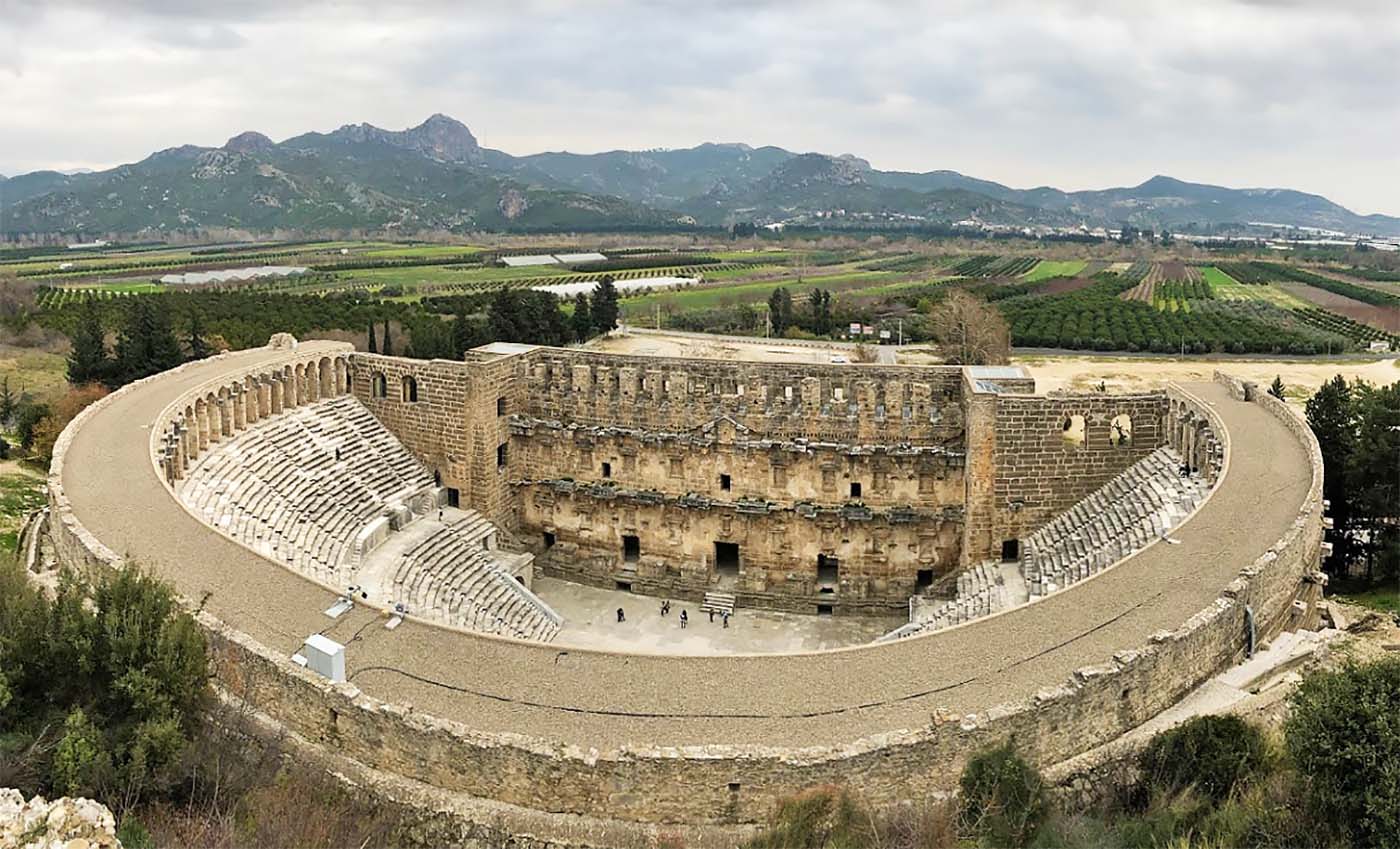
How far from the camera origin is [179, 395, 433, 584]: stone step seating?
2389 cm

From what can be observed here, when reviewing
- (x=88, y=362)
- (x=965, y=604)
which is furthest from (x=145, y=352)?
(x=965, y=604)

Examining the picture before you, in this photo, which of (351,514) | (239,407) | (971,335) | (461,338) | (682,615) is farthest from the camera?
(971,335)

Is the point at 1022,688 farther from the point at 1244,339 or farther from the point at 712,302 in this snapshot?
the point at 712,302

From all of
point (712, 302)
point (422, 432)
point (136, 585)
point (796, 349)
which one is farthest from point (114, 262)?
point (136, 585)

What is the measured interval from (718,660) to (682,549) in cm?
1626

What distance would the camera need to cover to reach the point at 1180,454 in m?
26.7

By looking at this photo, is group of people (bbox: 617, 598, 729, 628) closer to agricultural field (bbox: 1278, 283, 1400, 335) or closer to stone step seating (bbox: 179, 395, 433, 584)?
stone step seating (bbox: 179, 395, 433, 584)

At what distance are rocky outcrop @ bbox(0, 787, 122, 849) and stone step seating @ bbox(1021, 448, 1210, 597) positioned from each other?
18725 millimetres

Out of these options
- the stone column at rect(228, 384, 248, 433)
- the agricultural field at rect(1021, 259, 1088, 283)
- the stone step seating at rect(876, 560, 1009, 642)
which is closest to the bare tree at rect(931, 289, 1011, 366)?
the stone step seating at rect(876, 560, 1009, 642)

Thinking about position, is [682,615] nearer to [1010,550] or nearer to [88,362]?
[1010,550]

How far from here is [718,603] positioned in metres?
31.3

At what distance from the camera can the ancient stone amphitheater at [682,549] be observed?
46.4 feet

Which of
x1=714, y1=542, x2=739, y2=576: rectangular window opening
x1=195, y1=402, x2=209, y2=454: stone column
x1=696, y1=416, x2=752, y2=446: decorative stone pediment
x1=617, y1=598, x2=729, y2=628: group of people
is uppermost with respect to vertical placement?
x1=195, y1=402, x2=209, y2=454: stone column

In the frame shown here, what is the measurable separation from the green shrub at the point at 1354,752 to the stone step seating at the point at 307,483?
732 inches
